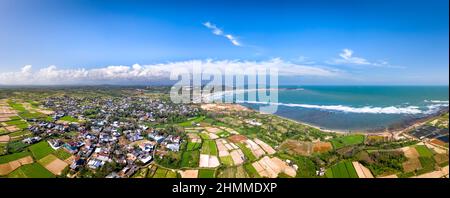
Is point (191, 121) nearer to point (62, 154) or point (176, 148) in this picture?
point (176, 148)

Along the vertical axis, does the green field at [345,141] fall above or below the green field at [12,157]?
below

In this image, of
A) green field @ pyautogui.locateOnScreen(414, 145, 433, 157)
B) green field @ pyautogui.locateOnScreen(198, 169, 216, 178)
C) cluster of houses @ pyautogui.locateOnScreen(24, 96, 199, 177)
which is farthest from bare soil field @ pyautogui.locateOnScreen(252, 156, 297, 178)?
green field @ pyautogui.locateOnScreen(414, 145, 433, 157)

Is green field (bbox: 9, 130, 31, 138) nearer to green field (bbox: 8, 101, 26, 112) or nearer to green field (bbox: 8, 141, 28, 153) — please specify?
green field (bbox: 8, 141, 28, 153)

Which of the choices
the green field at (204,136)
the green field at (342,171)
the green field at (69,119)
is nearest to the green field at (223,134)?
the green field at (204,136)

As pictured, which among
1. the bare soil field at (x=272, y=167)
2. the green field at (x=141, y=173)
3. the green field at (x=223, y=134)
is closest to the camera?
the green field at (x=141, y=173)

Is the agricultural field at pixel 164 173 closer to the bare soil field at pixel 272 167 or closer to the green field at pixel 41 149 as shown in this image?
the bare soil field at pixel 272 167

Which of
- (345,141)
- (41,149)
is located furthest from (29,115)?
(345,141)
